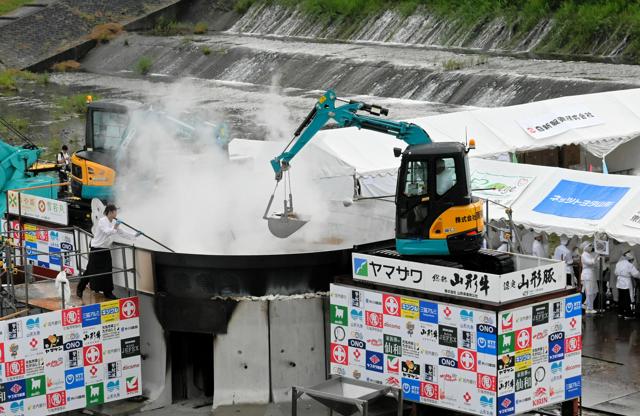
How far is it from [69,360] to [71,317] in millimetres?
603

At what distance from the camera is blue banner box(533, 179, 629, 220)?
72.4 feet

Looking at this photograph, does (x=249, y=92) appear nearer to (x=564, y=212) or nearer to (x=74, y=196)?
(x=74, y=196)

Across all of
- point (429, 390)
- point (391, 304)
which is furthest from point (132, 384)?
point (429, 390)

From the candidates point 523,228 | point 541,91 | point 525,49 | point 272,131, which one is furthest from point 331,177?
point 525,49

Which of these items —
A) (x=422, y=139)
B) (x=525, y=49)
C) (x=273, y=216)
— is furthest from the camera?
(x=525, y=49)

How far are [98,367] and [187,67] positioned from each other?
4133cm

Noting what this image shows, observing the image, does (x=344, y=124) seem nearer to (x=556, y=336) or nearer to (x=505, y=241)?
(x=556, y=336)

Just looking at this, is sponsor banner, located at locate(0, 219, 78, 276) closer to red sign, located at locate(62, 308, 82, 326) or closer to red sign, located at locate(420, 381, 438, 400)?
red sign, located at locate(62, 308, 82, 326)

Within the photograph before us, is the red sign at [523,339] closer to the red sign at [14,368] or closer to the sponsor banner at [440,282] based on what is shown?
the sponsor banner at [440,282]

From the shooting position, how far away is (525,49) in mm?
49469

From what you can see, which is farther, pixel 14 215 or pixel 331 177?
pixel 331 177

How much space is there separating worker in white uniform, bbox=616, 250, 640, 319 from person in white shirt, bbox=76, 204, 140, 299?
8.61m

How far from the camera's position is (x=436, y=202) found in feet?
58.1

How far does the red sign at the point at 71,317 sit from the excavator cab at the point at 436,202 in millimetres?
4578
